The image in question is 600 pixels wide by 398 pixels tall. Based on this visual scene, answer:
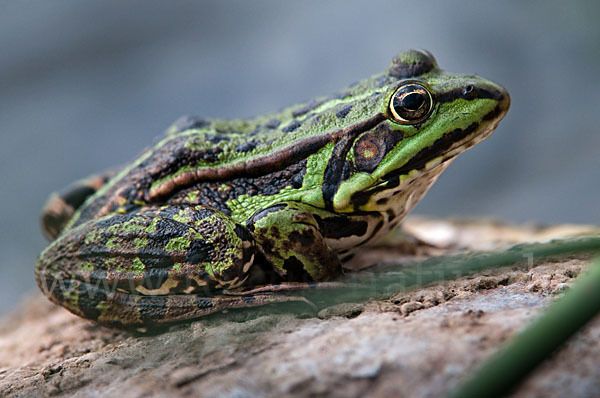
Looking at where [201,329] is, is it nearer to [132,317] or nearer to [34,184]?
[132,317]

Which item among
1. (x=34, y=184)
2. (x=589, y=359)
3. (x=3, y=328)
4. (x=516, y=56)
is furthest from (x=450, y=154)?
(x=34, y=184)

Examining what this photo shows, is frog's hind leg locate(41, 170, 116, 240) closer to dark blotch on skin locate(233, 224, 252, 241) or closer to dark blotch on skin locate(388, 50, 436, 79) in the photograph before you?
dark blotch on skin locate(233, 224, 252, 241)

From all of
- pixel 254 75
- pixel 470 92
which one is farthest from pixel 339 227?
pixel 254 75

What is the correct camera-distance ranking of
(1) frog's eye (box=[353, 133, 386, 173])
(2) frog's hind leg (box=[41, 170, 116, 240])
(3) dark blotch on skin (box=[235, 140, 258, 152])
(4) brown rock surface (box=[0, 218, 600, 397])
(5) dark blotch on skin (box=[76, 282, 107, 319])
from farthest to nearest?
1. (2) frog's hind leg (box=[41, 170, 116, 240])
2. (3) dark blotch on skin (box=[235, 140, 258, 152])
3. (1) frog's eye (box=[353, 133, 386, 173])
4. (5) dark blotch on skin (box=[76, 282, 107, 319])
5. (4) brown rock surface (box=[0, 218, 600, 397])

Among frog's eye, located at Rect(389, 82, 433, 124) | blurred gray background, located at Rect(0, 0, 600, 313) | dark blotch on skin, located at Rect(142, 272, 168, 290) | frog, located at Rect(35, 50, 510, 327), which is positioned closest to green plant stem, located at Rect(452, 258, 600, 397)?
frog, located at Rect(35, 50, 510, 327)

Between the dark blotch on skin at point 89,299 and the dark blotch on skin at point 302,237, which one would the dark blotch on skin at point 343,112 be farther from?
the dark blotch on skin at point 89,299

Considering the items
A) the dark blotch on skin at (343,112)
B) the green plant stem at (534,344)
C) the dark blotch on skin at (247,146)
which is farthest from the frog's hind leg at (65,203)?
the green plant stem at (534,344)
